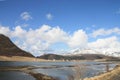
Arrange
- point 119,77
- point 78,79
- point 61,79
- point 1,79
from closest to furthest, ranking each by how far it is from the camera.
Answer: point 119,77 < point 78,79 < point 1,79 < point 61,79

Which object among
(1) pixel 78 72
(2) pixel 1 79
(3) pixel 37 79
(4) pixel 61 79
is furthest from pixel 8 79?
(1) pixel 78 72

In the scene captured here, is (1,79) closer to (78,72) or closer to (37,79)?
(37,79)

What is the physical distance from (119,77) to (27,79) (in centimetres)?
3680

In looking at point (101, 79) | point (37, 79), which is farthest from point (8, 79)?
A: point (101, 79)

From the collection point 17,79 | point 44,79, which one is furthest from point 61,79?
point 17,79

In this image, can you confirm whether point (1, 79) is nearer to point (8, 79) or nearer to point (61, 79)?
point (8, 79)

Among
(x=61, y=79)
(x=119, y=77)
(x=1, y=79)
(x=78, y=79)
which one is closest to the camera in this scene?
(x=119, y=77)

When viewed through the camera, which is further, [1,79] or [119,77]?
[1,79]

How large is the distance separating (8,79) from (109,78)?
37.7 meters

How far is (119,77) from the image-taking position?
3984cm

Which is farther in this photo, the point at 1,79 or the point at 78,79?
the point at 1,79

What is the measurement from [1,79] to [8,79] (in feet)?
6.88

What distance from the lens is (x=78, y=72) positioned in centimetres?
4941

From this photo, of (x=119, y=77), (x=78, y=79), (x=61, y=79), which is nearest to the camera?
(x=119, y=77)
